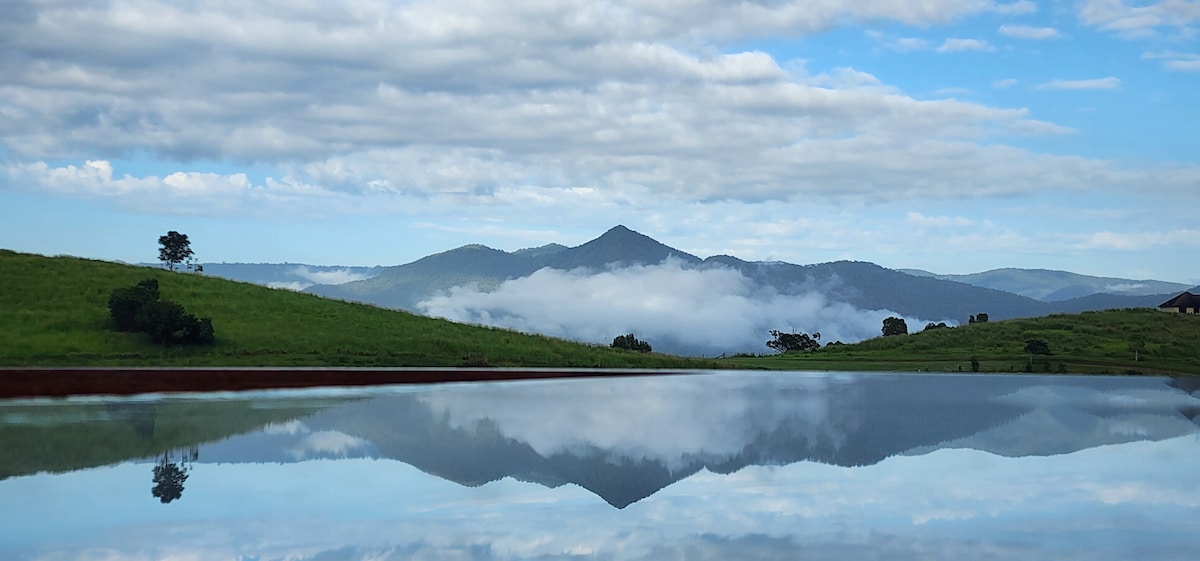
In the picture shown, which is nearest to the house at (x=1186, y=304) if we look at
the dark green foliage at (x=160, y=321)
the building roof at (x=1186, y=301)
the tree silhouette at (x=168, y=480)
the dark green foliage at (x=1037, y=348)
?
the building roof at (x=1186, y=301)

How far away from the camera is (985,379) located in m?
52.4

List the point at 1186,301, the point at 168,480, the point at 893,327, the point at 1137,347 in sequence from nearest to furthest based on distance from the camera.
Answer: the point at 168,480 < the point at 1137,347 < the point at 1186,301 < the point at 893,327

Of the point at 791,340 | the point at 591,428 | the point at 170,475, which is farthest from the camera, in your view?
the point at 791,340

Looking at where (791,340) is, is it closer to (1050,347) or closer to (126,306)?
(1050,347)

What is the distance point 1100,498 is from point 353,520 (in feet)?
38.9

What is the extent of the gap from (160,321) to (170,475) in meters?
35.4

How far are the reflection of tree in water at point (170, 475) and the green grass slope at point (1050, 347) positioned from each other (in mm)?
46601

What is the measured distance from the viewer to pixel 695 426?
26.9 meters

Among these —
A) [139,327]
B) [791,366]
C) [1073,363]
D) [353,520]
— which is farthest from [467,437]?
[1073,363]

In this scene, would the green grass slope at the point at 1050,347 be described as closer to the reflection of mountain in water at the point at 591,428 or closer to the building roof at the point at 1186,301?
the building roof at the point at 1186,301

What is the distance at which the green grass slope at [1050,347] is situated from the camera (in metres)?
63.5

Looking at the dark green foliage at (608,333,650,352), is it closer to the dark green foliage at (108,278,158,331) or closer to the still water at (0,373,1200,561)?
the dark green foliage at (108,278,158,331)

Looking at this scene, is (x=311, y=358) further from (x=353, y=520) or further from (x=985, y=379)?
(x=353, y=520)

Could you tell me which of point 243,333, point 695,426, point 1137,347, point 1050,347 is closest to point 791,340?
point 1050,347
